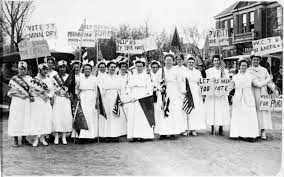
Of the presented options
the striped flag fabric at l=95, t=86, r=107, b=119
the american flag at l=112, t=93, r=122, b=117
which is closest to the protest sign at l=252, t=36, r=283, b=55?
the american flag at l=112, t=93, r=122, b=117

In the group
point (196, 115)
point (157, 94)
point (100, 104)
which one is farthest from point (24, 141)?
point (196, 115)

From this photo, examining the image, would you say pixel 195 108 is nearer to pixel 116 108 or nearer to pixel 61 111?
pixel 116 108

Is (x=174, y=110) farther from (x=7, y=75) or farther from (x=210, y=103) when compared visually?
(x=7, y=75)

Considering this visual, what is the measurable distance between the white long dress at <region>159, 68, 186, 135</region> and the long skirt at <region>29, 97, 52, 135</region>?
272cm

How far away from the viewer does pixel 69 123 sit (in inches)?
308

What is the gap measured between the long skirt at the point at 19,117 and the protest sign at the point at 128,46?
3.16m

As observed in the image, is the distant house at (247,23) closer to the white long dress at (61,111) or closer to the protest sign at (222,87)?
the protest sign at (222,87)

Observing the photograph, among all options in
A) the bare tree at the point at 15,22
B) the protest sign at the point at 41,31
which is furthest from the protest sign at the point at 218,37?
the bare tree at the point at 15,22

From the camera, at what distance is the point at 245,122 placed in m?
7.99

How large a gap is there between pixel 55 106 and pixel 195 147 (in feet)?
11.1

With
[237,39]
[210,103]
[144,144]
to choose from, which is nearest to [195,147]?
[144,144]

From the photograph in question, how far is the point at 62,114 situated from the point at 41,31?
2.12 meters

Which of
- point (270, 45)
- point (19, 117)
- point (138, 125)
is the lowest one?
point (138, 125)

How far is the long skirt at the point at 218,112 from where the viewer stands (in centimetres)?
887
